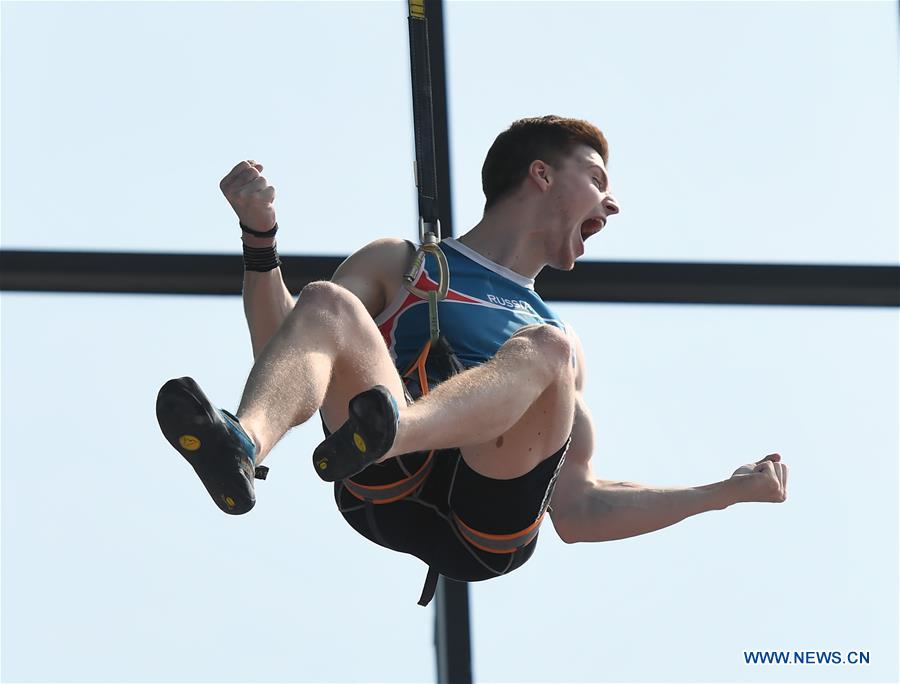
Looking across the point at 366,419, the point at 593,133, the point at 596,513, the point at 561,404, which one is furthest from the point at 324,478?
the point at 593,133

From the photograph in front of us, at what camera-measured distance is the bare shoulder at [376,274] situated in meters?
3.01

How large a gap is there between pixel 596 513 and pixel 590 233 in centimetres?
52

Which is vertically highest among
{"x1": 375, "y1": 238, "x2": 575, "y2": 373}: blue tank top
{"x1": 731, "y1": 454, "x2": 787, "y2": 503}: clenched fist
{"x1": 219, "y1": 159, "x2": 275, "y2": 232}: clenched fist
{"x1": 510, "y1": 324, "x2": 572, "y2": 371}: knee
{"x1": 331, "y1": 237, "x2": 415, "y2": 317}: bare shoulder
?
{"x1": 219, "y1": 159, "x2": 275, "y2": 232}: clenched fist

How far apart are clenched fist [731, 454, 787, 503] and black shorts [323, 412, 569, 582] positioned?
312 mm

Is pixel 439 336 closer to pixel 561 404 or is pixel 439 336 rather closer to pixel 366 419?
pixel 561 404

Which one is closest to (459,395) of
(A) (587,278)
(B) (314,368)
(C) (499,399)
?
(C) (499,399)

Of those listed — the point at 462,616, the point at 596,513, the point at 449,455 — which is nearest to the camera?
the point at 449,455

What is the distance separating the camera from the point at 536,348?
2693 millimetres

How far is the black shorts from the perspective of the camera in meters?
2.92

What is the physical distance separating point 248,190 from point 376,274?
29 cm

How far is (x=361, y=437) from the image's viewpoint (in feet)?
7.70

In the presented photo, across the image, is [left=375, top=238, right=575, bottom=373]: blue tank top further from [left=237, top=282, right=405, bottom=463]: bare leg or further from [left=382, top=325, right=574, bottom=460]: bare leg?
[left=237, top=282, right=405, bottom=463]: bare leg

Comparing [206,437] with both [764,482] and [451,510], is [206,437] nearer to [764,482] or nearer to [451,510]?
[451,510]

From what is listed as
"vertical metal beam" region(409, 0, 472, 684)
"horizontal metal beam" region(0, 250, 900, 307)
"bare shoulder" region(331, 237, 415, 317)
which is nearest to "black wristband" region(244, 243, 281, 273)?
"bare shoulder" region(331, 237, 415, 317)
